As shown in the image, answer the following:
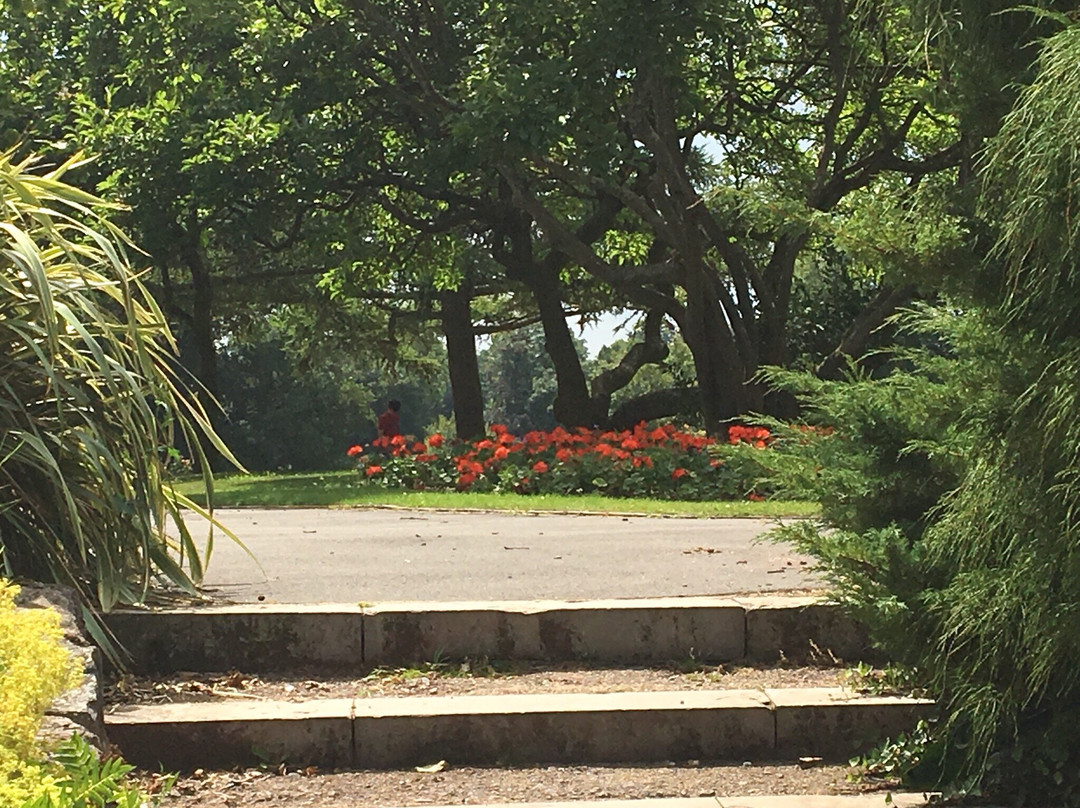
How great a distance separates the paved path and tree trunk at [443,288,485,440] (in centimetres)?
Result: 1190

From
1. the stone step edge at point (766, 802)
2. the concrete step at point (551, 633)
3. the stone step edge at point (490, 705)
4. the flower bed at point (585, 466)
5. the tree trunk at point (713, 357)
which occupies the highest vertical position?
the tree trunk at point (713, 357)

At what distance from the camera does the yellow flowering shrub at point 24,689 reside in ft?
9.37

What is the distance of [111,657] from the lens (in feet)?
17.1

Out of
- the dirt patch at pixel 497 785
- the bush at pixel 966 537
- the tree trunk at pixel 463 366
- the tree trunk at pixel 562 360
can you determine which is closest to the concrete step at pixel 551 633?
the dirt patch at pixel 497 785

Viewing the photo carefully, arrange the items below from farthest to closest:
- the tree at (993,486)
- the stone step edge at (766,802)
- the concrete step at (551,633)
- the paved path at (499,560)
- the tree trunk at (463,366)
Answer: the tree trunk at (463,366) → the paved path at (499,560) → the concrete step at (551,633) → the stone step edge at (766,802) → the tree at (993,486)

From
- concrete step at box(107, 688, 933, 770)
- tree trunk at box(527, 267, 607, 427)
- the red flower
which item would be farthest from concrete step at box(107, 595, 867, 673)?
tree trunk at box(527, 267, 607, 427)

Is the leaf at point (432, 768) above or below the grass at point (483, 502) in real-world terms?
below

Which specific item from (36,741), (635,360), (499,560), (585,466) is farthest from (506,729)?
(635,360)

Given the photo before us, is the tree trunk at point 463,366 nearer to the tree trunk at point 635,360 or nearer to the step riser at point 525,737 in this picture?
the tree trunk at point 635,360

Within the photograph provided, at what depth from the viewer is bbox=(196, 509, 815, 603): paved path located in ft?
21.6

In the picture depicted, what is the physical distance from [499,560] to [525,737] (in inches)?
125

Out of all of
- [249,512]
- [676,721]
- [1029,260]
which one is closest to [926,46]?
[1029,260]

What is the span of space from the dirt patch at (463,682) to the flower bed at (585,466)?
7601 millimetres

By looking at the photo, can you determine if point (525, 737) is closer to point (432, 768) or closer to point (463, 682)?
point (432, 768)
